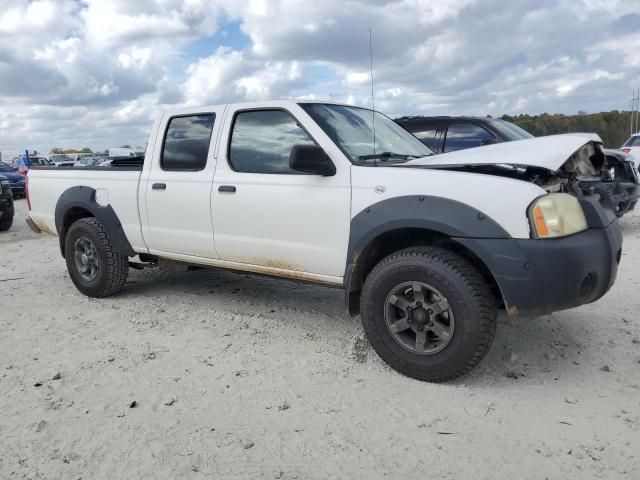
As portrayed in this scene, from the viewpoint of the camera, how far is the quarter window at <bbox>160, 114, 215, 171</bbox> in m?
4.78

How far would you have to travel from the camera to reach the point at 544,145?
3.65 meters

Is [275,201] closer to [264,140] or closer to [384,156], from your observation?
[264,140]

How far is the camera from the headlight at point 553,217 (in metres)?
3.21

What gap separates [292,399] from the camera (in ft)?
11.2

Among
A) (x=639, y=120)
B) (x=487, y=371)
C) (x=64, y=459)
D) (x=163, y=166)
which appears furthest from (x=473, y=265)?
(x=639, y=120)

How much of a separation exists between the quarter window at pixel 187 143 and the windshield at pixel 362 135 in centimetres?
101

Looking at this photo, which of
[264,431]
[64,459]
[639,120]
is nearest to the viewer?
[64,459]

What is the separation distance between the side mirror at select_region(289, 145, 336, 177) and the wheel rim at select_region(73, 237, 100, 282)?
9.21 ft

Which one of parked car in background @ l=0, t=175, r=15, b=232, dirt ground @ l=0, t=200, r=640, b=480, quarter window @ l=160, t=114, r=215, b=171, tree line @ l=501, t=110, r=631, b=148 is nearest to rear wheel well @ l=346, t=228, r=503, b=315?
dirt ground @ l=0, t=200, r=640, b=480

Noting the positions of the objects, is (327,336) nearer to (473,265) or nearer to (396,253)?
(396,253)

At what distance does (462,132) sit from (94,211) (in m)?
5.28

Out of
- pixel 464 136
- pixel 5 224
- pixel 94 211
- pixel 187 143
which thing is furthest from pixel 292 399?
pixel 5 224

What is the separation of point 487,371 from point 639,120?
2104 inches

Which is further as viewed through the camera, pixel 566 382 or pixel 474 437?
pixel 566 382
